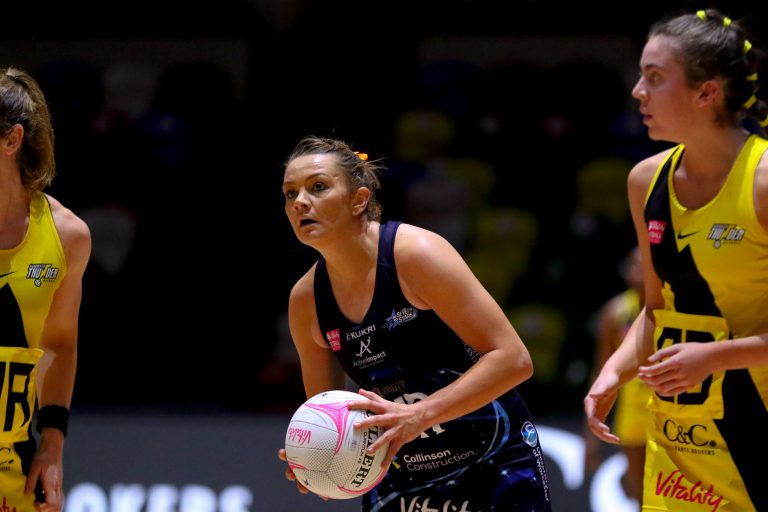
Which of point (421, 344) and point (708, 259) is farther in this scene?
point (421, 344)

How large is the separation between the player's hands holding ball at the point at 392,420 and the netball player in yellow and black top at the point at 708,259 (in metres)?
0.58

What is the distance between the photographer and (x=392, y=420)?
286cm

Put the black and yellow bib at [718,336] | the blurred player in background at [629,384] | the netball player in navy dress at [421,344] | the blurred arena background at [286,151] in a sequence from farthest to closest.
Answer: the blurred arena background at [286,151] < the blurred player in background at [629,384] < the netball player in navy dress at [421,344] < the black and yellow bib at [718,336]

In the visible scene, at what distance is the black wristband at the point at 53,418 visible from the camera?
3314 millimetres

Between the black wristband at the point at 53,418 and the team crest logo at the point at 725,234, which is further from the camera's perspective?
the black wristband at the point at 53,418

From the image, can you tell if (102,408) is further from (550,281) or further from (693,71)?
(693,71)

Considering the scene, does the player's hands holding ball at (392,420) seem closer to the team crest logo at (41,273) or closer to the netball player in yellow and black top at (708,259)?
the netball player in yellow and black top at (708,259)

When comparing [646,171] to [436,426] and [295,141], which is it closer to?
[436,426]

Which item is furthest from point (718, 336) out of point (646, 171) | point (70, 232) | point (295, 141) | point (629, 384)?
point (295, 141)

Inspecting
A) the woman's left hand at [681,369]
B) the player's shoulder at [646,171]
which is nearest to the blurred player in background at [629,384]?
the player's shoulder at [646,171]

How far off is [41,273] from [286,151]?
4807 millimetres

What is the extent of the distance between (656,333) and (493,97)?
17.9 ft

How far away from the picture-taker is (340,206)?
332cm

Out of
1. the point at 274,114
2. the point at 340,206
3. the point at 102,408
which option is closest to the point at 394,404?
the point at 340,206
